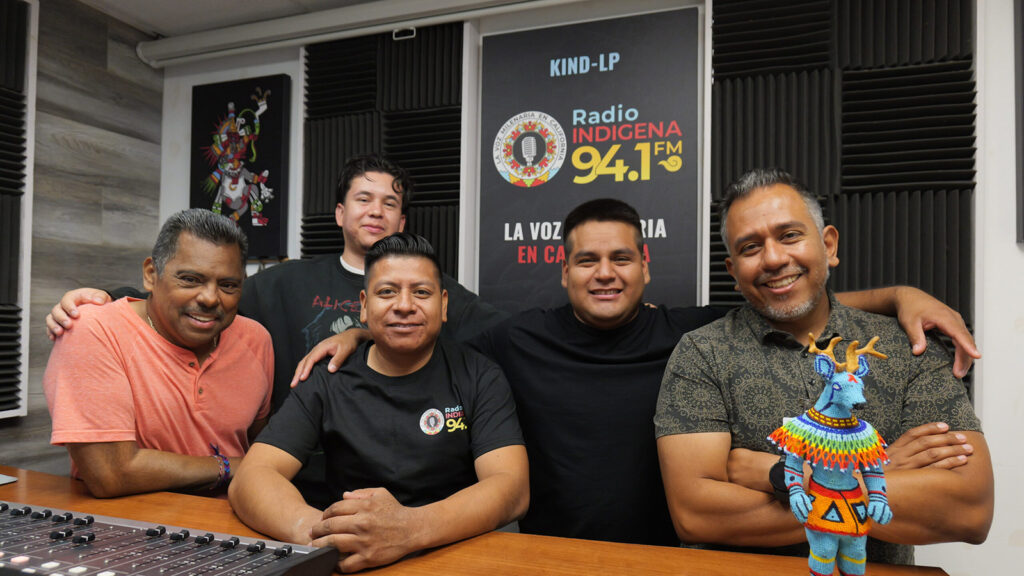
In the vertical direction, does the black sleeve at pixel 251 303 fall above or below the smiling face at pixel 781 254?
below

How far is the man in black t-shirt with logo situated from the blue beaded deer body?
83 centimetres

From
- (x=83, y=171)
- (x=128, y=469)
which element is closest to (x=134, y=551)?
(x=128, y=469)

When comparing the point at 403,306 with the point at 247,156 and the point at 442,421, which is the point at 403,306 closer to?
the point at 442,421

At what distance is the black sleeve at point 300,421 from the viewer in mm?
1840

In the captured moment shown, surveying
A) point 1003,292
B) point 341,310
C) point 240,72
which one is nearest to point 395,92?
point 240,72

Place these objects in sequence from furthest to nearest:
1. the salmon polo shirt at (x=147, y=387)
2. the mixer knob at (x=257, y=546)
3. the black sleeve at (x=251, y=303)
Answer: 1. the black sleeve at (x=251, y=303)
2. the salmon polo shirt at (x=147, y=387)
3. the mixer knob at (x=257, y=546)

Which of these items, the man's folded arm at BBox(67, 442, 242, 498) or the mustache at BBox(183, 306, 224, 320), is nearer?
the man's folded arm at BBox(67, 442, 242, 498)

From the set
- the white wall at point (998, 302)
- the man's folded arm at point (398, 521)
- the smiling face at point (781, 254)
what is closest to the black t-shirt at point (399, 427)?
the man's folded arm at point (398, 521)

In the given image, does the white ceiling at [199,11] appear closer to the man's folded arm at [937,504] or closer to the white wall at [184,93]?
the white wall at [184,93]

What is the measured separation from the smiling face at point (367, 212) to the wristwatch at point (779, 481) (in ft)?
6.70

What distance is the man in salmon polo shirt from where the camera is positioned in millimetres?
1911

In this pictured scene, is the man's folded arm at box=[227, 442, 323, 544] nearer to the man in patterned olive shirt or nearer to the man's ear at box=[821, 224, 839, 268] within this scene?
the man in patterned olive shirt

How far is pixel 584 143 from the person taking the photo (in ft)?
11.6

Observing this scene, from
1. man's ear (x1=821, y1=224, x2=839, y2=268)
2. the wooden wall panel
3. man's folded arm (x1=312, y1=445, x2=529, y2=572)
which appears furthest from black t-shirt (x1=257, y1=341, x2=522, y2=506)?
the wooden wall panel
